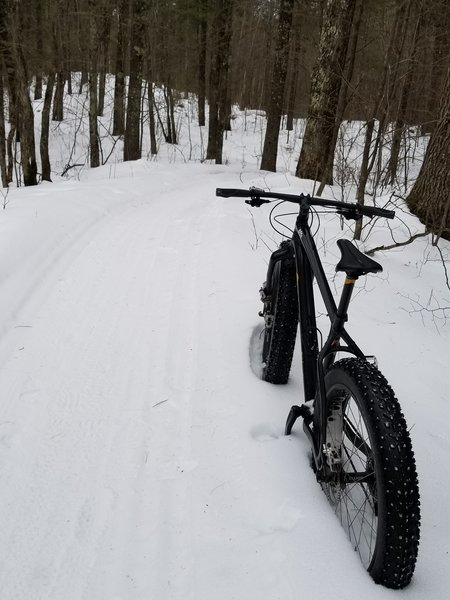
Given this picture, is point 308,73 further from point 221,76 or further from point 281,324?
point 281,324

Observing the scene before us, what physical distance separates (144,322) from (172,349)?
1.65 feet

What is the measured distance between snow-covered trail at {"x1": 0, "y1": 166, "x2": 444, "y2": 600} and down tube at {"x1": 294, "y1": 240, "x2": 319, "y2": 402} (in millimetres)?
388

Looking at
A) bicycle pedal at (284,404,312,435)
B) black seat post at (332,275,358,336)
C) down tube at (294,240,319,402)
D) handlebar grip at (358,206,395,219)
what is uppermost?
handlebar grip at (358,206,395,219)

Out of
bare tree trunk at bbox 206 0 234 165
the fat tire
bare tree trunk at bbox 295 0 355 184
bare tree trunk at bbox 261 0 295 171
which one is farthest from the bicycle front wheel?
bare tree trunk at bbox 206 0 234 165

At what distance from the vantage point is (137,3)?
39.4ft

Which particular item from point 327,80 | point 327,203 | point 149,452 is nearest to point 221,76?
point 327,80

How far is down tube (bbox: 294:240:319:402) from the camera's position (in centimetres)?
238

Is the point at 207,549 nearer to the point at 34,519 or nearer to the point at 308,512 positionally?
the point at 308,512

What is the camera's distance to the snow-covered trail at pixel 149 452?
1.78m

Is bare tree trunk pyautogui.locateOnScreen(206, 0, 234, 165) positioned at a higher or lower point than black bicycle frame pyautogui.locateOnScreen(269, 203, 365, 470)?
higher

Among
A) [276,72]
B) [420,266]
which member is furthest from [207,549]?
[276,72]

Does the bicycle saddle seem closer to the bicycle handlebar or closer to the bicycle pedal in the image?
the bicycle handlebar

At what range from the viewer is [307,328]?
7.84ft

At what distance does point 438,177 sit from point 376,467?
522cm
